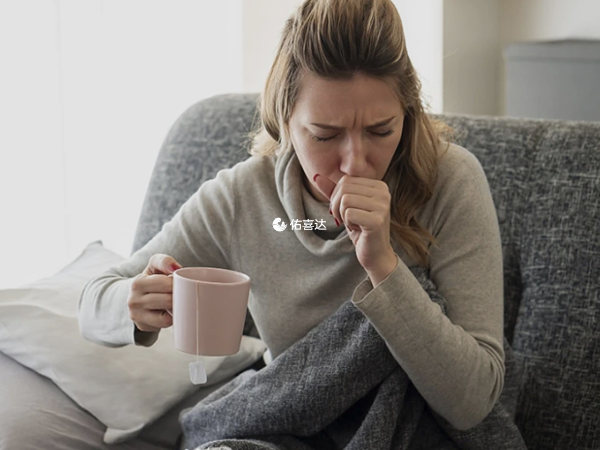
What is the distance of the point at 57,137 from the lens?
8.17ft

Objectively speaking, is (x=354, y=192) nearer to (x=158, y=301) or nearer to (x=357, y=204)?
(x=357, y=204)

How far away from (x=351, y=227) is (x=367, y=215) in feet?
0.15

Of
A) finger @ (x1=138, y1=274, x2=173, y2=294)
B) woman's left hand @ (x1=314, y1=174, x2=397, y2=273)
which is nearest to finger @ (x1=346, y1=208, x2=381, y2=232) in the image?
woman's left hand @ (x1=314, y1=174, x2=397, y2=273)

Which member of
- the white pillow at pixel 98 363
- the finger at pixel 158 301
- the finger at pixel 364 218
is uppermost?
the finger at pixel 364 218

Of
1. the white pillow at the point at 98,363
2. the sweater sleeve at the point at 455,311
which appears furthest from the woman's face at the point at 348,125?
the white pillow at the point at 98,363

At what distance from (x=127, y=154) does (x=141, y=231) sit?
86 centimetres

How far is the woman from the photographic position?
1.17 meters

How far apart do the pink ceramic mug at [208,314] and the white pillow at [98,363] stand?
455 mm

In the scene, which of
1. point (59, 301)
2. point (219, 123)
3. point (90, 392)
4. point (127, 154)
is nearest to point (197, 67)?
point (127, 154)

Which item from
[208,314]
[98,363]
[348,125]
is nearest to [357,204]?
[348,125]

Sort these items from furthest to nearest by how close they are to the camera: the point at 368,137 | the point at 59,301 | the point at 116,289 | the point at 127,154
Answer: the point at 127,154 → the point at 59,301 → the point at 116,289 → the point at 368,137

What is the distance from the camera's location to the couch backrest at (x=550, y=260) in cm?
145

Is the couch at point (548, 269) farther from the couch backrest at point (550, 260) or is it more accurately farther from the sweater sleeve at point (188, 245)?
the sweater sleeve at point (188, 245)

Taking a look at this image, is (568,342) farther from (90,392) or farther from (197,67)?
(197,67)
